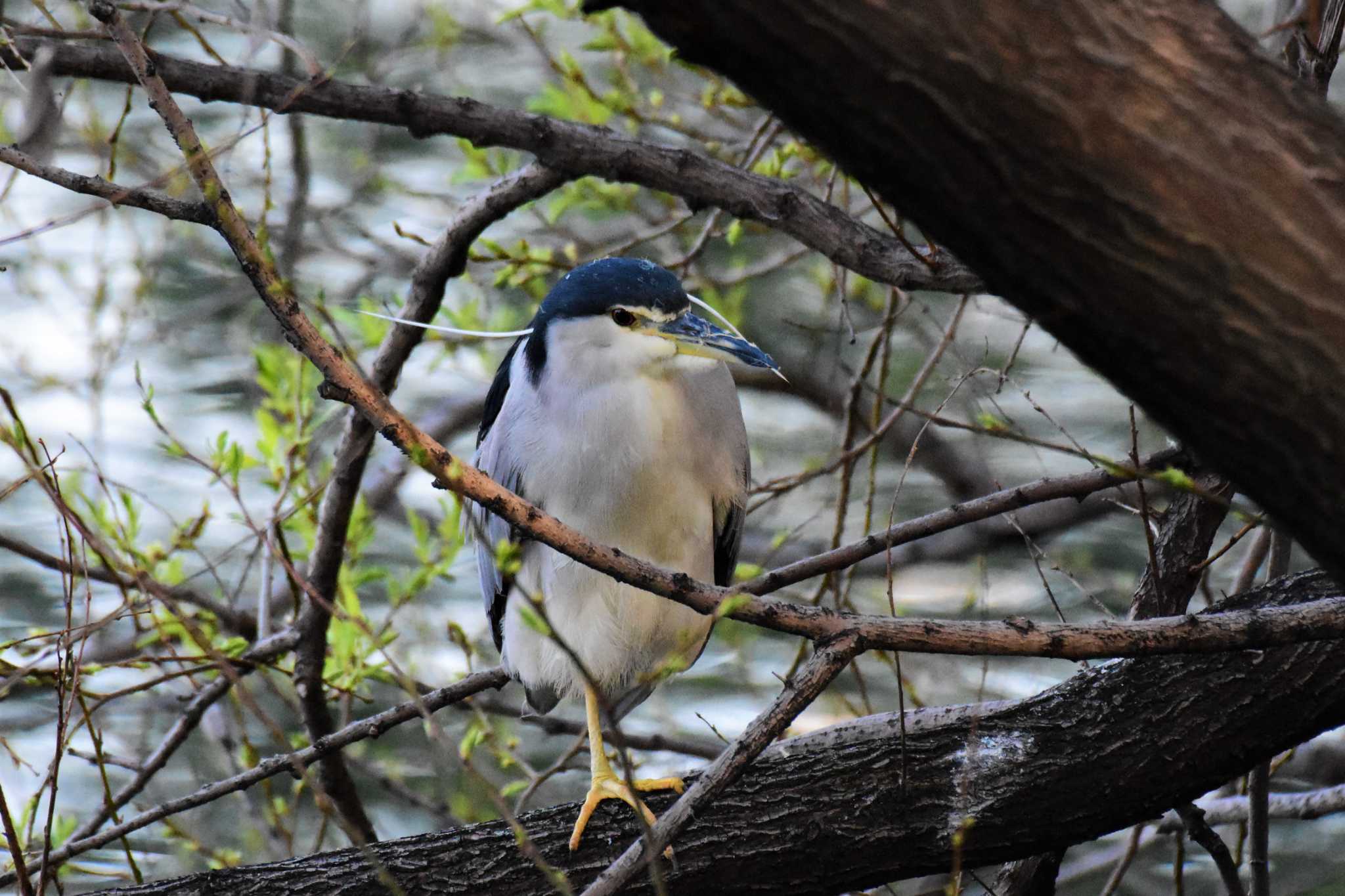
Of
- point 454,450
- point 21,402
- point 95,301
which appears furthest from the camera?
point 454,450

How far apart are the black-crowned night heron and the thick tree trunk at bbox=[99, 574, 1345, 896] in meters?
0.25

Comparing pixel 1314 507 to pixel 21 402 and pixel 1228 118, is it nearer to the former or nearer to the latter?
pixel 1228 118

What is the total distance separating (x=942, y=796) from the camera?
1968 millimetres

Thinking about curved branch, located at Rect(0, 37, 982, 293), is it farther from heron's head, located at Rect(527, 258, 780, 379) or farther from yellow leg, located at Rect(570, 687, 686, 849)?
yellow leg, located at Rect(570, 687, 686, 849)

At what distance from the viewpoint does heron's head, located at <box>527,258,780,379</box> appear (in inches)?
88.7

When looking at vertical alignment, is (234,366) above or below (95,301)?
above

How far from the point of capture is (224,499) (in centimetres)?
467

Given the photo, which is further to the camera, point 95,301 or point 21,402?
point 21,402

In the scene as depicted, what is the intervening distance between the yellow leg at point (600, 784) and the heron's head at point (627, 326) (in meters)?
0.58

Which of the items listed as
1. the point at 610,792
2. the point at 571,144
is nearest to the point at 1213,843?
the point at 610,792

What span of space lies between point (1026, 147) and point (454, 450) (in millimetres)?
3539

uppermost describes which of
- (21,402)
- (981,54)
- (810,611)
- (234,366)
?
(234,366)

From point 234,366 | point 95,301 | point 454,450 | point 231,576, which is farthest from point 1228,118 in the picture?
point 234,366

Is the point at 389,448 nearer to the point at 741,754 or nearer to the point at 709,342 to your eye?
the point at 709,342
